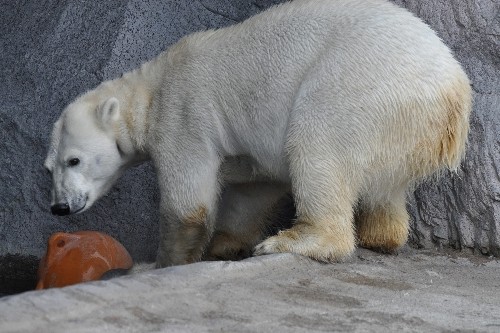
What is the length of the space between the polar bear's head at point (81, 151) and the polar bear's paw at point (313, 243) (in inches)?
38.1

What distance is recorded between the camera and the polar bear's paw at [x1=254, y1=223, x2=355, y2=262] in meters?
3.79

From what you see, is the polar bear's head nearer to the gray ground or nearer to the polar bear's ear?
the polar bear's ear

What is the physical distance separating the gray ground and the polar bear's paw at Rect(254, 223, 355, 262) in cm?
5

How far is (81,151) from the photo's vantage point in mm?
4281

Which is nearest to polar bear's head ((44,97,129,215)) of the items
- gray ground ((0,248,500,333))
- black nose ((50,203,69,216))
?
black nose ((50,203,69,216))

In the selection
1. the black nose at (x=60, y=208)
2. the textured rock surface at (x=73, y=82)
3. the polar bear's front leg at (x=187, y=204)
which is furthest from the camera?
the textured rock surface at (x=73, y=82)

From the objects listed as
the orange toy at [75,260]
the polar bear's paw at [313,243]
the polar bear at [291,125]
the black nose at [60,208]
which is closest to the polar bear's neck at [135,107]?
the polar bear at [291,125]

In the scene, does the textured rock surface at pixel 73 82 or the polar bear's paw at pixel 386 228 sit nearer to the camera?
the polar bear's paw at pixel 386 228

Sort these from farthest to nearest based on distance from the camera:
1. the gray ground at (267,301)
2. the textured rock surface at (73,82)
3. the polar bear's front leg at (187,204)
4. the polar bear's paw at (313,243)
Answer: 1. the textured rock surface at (73,82)
2. the polar bear's front leg at (187,204)
3. the polar bear's paw at (313,243)
4. the gray ground at (267,301)

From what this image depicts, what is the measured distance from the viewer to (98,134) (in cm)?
432

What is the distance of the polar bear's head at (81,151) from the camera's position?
4.28 metres

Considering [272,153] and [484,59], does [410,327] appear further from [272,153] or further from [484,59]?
[484,59]

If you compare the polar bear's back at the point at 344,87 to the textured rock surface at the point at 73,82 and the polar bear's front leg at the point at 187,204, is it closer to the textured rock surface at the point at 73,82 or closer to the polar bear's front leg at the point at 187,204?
the polar bear's front leg at the point at 187,204

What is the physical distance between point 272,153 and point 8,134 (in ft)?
5.91
